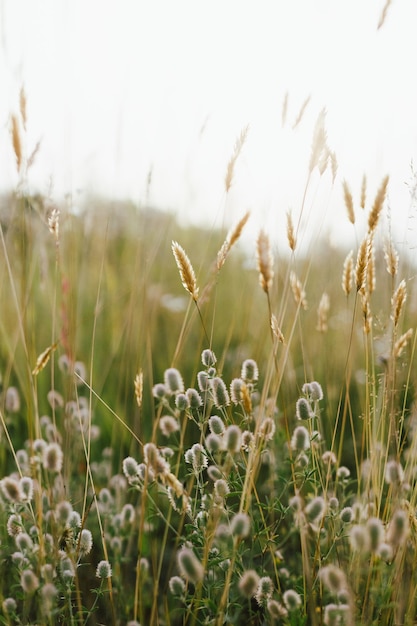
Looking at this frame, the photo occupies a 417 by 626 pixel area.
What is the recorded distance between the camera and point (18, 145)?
1164mm

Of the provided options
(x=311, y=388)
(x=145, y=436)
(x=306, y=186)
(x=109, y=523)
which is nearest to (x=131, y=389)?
(x=145, y=436)

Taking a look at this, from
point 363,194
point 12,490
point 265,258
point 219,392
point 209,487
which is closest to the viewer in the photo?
point 265,258

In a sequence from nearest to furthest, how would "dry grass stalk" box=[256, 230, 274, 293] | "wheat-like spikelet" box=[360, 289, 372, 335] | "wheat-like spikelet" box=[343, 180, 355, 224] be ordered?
"dry grass stalk" box=[256, 230, 274, 293], "wheat-like spikelet" box=[360, 289, 372, 335], "wheat-like spikelet" box=[343, 180, 355, 224]

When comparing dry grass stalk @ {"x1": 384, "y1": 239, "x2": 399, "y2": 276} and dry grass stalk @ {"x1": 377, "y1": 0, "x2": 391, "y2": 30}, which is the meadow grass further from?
dry grass stalk @ {"x1": 377, "y1": 0, "x2": 391, "y2": 30}

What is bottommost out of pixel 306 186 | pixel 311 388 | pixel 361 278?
pixel 311 388

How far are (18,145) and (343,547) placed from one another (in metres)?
1.08

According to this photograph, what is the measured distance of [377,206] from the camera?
1.14 meters

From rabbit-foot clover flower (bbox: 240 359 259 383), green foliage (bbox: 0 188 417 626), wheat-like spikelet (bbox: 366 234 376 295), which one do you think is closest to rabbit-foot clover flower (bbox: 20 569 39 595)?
green foliage (bbox: 0 188 417 626)

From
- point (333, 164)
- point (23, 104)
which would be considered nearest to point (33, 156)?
point (23, 104)

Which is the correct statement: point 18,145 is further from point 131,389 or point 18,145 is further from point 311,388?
point 131,389

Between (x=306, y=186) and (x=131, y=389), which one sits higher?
(x=306, y=186)

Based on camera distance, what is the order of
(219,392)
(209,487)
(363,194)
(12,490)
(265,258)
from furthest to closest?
(209,487)
(363,194)
(219,392)
(12,490)
(265,258)

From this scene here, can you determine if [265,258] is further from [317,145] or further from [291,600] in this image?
[291,600]

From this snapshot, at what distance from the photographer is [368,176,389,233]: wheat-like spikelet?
1.12 m
